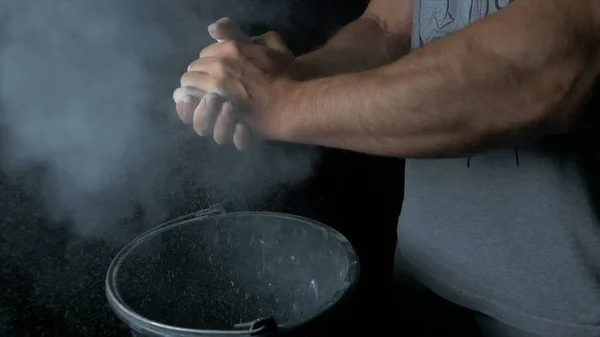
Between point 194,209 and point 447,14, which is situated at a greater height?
point 447,14

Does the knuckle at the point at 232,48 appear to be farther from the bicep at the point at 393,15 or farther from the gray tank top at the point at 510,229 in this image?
the bicep at the point at 393,15


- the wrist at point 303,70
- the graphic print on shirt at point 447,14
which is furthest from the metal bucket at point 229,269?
the graphic print on shirt at point 447,14

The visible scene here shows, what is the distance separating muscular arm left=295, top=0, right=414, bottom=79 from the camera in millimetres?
1081

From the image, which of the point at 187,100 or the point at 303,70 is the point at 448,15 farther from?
the point at 187,100

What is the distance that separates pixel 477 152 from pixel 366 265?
689mm

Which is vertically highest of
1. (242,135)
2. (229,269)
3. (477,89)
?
(477,89)

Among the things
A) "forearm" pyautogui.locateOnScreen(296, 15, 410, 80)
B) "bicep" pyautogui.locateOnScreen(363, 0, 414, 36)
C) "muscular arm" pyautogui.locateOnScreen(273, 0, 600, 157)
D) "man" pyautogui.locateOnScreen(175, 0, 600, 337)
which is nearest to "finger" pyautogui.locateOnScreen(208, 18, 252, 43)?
"man" pyautogui.locateOnScreen(175, 0, 600, 337)

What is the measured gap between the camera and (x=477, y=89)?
69 centimetres

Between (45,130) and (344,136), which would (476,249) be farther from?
(45,130)

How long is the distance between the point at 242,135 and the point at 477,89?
31cm

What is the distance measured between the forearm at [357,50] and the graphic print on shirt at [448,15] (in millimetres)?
160

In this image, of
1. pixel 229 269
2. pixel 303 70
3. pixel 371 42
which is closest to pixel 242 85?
pixel 303 70

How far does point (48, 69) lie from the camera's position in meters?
0.95

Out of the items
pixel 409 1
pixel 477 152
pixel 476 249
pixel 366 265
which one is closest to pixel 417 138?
pixel 477 152
